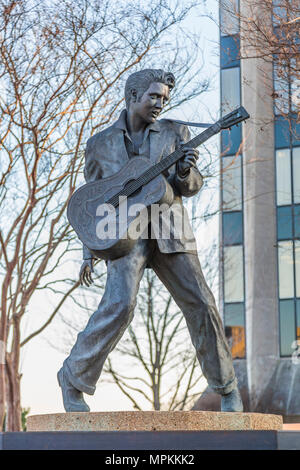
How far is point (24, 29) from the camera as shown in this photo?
552 inches

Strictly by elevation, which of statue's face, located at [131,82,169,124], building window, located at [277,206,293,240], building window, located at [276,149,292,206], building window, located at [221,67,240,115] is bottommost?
statue's face, located at [131,82,169,124]

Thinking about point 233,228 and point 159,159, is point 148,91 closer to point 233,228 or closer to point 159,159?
point 159,159

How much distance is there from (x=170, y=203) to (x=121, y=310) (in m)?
0.91

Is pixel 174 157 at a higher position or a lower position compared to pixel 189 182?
higher

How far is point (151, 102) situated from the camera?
6.98 m

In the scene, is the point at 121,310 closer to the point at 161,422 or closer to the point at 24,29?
the point at 161,422

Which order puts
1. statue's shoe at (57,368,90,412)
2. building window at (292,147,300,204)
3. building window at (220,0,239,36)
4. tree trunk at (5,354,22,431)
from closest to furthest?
statue's shoe at (57,368,90,412)
building window at (220,0,239,36)
tree trunk at (5,354,22,431)
building window at (292,147,300,204)

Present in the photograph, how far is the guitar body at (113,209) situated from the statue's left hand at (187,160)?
0.50ft

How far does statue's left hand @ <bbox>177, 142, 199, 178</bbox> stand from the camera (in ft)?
22.0


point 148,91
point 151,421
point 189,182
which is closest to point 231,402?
point 151,421

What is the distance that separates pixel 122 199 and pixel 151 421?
66.1 inches

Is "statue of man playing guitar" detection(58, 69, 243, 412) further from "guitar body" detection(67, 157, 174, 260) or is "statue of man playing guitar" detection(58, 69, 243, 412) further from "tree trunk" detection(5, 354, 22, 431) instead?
"tree trunk" detection(5, 354, 22, 431)

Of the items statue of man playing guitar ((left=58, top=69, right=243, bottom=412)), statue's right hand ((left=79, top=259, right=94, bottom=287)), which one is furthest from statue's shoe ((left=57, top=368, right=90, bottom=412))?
statue's right hand ((left=79, top=259, right=94, bottom=287))

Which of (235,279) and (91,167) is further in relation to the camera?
(235,279)
